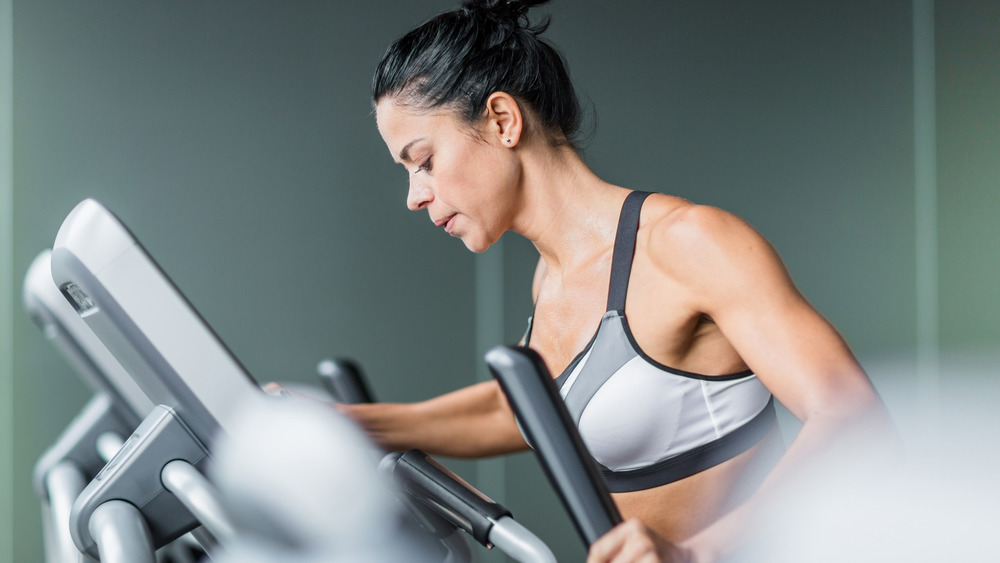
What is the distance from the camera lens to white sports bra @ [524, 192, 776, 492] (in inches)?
37.9

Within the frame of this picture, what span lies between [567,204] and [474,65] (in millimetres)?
223

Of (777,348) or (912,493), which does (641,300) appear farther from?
(912,493)

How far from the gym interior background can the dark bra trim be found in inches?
52.0

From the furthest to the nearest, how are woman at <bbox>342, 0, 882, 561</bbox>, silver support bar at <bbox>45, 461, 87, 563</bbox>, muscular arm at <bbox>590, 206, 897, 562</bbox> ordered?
silver support bar at <bbox>45, 461, 87, 563</bbox> < woman at <bbox>342, 0, 882, 561</bbox> < muscular arm at <bbox>590, 206, 897, 562</bbox>

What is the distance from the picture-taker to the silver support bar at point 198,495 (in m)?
0.67

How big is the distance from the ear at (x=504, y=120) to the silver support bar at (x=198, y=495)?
0.56m

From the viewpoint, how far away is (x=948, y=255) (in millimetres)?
2324

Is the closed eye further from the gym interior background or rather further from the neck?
the gym interior background

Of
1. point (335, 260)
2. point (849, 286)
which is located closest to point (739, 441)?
point (335, 260)

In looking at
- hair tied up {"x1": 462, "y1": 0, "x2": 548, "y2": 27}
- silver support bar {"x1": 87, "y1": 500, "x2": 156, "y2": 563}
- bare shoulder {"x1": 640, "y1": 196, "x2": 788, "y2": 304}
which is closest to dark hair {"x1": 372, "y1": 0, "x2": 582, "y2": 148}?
hair tied up {"x1": 462, "y1": 0, "x2": 548, "y2": 27}

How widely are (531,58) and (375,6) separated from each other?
1.34 m

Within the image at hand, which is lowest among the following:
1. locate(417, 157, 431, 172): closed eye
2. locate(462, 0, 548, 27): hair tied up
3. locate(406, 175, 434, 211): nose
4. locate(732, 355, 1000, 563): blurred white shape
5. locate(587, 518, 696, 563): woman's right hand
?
locate(732, 355, 1000, 563): blurred white shape

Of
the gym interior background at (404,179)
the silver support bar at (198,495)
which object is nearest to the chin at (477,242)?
the silver support bar at (198,495)

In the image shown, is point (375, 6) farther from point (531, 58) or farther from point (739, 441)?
point (739, 441)
